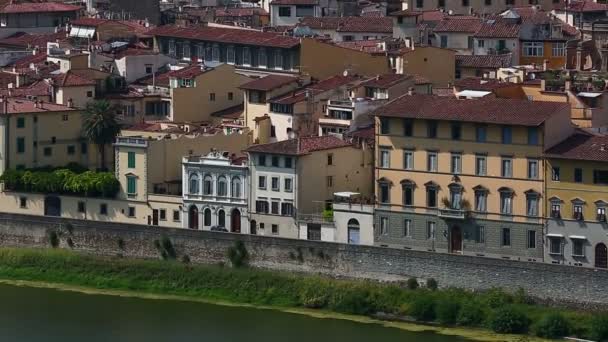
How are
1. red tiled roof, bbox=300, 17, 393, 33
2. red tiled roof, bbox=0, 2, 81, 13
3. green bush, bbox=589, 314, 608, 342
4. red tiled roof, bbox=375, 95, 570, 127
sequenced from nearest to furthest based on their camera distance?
green bush, bbox=589, 314, 608, 342, red tiled roof, bbox=375, 95, 570, 127, red tiled roof, bbox=300, 17, 393, 33, red tiled roof, bbox=0, 2, 81, 13

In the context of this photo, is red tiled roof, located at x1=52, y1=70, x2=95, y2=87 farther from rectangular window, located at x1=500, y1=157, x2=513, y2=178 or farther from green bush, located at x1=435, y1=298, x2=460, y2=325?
green bush, located at x1=435, y1=298, x2=460, y2=325

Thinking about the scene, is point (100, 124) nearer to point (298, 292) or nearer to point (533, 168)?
point (298, 292)

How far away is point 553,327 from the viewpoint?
56219mm

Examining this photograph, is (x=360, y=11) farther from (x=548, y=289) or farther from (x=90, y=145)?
(x=548, y=289)

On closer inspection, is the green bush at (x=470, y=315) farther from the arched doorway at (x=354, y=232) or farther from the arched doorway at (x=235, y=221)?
the arched doorway at (x=235, y=221)

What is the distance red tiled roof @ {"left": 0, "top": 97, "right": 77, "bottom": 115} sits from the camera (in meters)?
68.9

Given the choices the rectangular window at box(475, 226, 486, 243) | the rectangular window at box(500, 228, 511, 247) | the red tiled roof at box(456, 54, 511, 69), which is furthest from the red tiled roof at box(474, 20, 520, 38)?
the rectangular window at box(500, 228, 511, 247)

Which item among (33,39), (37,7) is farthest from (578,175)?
(37,7)

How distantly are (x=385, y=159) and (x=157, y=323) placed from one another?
22.7 ft

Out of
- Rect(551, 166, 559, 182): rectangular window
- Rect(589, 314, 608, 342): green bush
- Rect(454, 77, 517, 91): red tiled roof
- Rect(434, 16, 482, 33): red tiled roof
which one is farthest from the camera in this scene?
Rect(434, 16, 482, 33): red tiled roof

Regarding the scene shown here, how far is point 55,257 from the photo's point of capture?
214ft

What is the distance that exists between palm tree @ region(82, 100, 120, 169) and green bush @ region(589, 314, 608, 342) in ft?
58.7

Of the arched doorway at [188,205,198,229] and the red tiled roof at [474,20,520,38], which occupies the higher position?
the red tiled roof at [474,20,520,38]

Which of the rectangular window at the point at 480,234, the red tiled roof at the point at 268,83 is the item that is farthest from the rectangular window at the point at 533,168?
the red tiled roof at the point at 268,83
